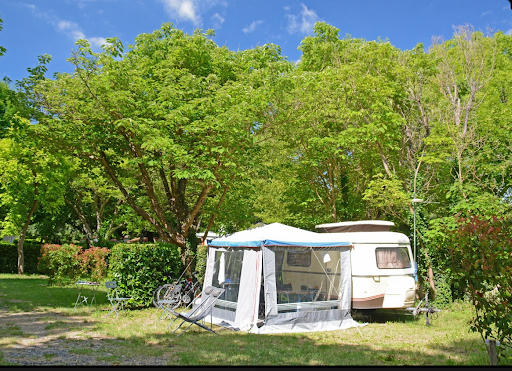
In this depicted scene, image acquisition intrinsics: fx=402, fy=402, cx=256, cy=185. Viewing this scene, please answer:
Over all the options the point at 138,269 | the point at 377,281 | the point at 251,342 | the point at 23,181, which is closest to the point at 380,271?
the point at 377,281

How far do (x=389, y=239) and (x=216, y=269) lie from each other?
4.43 metres

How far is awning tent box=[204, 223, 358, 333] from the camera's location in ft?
28.3

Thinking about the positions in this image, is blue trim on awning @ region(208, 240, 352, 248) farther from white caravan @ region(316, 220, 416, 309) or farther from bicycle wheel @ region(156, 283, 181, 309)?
bicycle wheel @ region(156, 283, 181, 309)

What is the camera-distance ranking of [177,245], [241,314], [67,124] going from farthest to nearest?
1. [177,245]
2. [67,124]
3. [241,314]

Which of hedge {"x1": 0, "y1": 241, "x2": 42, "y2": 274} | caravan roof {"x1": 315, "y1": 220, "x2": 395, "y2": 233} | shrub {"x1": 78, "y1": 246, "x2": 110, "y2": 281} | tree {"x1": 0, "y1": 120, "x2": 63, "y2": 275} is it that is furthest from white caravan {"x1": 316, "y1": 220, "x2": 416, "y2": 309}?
hedge {"x1": 0, "y1": 241, "x2": 42, "y2": 274}

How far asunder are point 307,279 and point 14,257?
1837 cm

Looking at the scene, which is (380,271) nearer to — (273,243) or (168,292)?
(273,243)

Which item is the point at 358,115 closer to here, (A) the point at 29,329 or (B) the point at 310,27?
(B) the point at 310,27

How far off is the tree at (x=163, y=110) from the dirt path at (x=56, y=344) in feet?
13.2

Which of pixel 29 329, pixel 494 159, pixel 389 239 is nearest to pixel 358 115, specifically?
pixel 494 159

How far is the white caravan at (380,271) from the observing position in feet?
31.7

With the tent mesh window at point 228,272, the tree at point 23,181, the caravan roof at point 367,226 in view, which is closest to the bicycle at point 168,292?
the tent mesh window at point 228,272

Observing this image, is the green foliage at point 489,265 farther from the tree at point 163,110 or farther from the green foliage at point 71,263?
the green foliage at point 71,263

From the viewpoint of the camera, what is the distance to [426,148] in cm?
1350
